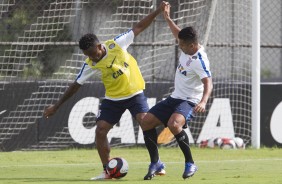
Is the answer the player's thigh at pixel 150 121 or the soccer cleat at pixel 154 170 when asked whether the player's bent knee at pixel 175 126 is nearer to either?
the player's thigh at pixel 150 121

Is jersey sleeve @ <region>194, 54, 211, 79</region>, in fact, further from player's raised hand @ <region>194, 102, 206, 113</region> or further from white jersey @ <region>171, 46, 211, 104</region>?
player's raised hand @ <region>194, 102, 206, 113</region>

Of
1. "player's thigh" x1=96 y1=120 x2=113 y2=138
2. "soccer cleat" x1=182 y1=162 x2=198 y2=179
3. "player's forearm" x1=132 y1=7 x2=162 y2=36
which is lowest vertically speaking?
"soccer cleat" x1=182 y1=162 x2=198 y2=179

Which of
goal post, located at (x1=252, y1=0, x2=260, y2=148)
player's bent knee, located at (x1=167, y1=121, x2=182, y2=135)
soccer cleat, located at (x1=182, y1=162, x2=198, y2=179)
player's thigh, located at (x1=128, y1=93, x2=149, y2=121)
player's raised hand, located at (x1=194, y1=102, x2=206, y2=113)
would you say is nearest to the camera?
player's raised hand, located at (x1=194, y1=102, x2=206, y2=113)

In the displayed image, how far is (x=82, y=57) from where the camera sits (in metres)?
18.2

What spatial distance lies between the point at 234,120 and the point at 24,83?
4290mm

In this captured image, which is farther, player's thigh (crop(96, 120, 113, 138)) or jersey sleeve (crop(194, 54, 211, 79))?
player's thigh (crop(96, 120, 113, 138))

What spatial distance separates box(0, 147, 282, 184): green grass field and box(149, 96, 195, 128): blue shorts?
0.77m

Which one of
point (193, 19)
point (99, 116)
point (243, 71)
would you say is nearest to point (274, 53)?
point (243, 71)

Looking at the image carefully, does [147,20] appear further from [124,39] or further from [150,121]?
[150,121]

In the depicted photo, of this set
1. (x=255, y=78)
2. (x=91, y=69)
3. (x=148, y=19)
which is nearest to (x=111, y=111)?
(x=91, y=69)

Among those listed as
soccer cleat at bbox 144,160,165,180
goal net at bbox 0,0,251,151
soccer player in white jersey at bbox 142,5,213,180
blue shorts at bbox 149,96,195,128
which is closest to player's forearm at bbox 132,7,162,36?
soccer player in white jersey at bbox 142,5,213,180

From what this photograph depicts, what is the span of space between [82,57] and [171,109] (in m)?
7.12

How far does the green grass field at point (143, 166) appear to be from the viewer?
10.9 metres

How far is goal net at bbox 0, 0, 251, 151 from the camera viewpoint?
1727 centimetres
